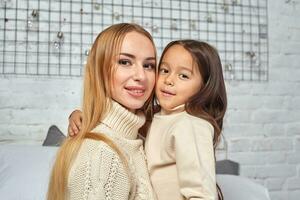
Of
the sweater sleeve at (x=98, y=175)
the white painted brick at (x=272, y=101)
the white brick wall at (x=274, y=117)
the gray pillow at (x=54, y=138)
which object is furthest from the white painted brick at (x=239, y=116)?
the sweater sleeve at (x=98, y=175)

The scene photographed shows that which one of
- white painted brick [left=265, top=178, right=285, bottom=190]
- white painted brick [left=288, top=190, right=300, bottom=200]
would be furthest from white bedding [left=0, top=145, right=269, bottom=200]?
white painted brick [left=288, top=190, right=300, bottom=200]

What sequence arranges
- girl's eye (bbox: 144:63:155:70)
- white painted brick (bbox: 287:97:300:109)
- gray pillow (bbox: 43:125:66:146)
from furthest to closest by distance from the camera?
white painted brick (bbox: 287:97:300:109)
gray pillow (bbox: 43:125:66:146)
girl's eye (bbox: 144:63:155:70)

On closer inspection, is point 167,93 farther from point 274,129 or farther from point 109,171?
point 274,129

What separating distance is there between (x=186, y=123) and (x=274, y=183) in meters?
1.38

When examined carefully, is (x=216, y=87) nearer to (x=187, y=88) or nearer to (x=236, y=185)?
(x=187, y=88)

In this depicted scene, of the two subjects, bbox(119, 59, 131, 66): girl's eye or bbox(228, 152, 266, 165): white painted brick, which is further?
bbox(228, 152, 266, 165): white painted brick

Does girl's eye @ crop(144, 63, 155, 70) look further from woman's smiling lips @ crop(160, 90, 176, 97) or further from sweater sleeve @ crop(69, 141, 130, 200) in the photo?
sweater sleeve @ crop(69, 141, 130, 200)

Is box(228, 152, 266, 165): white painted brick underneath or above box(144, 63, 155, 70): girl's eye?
underneath

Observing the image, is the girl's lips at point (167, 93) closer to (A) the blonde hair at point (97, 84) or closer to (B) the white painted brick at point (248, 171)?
(A) the blonde hair at point (97, 84)

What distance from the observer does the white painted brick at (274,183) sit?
2.09 metres

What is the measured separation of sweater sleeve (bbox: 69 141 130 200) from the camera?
2.52 feet

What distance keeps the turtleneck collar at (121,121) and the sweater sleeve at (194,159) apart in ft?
0.35

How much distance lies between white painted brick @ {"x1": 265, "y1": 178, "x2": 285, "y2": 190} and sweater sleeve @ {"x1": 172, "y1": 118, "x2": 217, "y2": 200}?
1.30 m

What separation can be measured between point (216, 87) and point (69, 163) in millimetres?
477
